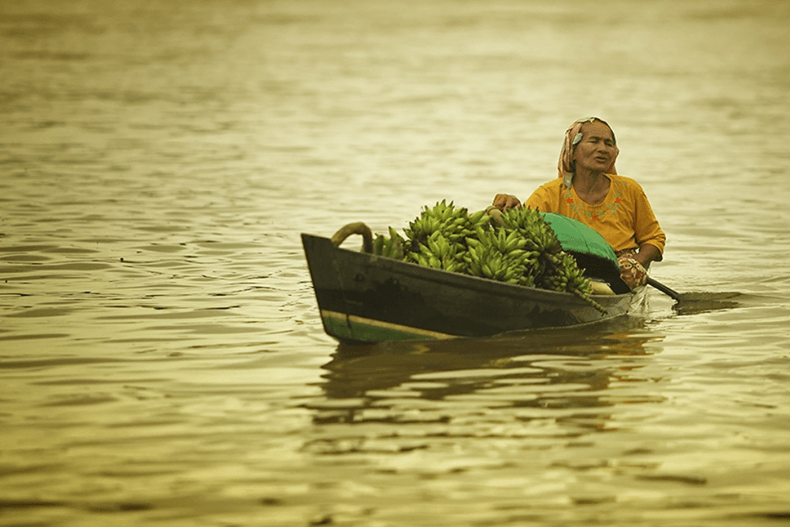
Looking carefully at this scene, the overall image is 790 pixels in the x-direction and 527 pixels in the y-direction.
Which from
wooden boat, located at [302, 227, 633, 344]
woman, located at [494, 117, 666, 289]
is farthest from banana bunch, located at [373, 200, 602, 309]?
woman, located at [494, 117, 666, 289]

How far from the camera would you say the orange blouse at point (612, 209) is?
892cm

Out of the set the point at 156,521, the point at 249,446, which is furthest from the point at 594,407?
the point at 156,521

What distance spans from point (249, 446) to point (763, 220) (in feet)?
33.4

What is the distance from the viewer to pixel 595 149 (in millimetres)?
8688

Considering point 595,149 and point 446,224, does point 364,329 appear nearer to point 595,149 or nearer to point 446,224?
point 446,224

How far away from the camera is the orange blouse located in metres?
8.92

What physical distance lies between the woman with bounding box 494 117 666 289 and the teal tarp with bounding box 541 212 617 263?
567 millimetres

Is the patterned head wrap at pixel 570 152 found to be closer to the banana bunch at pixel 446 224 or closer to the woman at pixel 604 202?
the woman at pixel 604 202

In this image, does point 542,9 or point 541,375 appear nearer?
point 541,375

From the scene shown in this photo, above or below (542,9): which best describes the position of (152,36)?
below

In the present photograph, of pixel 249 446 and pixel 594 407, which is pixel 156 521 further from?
pixel 594 407

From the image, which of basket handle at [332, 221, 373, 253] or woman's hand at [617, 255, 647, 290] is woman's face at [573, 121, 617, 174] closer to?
woman's hand at [617, 255, 647, 290]

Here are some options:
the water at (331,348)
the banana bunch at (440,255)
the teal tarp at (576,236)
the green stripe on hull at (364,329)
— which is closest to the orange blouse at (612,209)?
the teal tarp at (576,236)

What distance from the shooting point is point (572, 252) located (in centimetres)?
830
